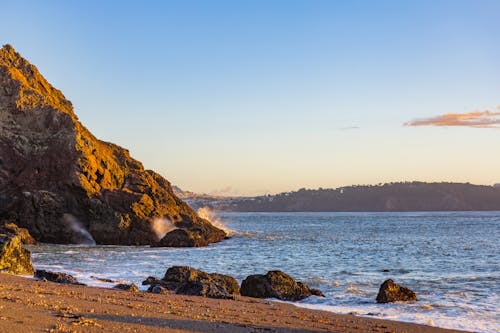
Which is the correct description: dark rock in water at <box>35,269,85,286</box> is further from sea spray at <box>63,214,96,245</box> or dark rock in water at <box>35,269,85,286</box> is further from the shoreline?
sea spray at <box>63,214,96,245</box>

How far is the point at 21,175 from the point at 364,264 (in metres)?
33.2

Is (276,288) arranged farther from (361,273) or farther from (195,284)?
(361,273)

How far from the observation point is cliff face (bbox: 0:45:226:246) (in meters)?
48.8

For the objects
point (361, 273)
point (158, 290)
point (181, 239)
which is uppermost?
point (158, 290)

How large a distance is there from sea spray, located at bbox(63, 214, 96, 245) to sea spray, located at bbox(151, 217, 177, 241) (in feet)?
19.3

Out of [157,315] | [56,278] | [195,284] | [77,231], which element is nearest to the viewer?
[157,315]

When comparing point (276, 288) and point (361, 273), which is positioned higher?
point (276, 288)

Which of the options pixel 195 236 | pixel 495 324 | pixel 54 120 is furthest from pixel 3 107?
pixel 495 324

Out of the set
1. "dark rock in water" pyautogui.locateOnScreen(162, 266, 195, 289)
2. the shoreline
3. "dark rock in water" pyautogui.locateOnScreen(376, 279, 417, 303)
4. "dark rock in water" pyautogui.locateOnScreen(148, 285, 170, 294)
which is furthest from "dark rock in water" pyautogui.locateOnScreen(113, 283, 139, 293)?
"dark rock in water" pyautogui.locateOnScreen(376, 279, 417, 303)

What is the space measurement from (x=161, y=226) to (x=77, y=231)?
8.13 meters

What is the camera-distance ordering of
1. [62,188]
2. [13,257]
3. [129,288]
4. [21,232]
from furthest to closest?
[62,188]
[21,232]
[13,257]
[129,288]

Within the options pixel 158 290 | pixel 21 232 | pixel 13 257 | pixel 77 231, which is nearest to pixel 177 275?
pixel 158 290

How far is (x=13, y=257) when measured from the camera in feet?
79.4

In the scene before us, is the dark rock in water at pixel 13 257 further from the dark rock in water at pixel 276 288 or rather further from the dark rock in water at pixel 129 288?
the dark rock in water at pixel 276 288
